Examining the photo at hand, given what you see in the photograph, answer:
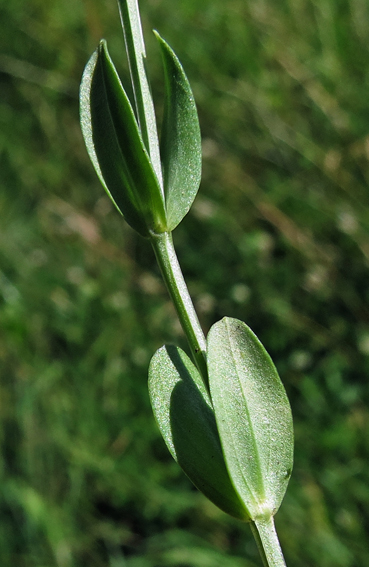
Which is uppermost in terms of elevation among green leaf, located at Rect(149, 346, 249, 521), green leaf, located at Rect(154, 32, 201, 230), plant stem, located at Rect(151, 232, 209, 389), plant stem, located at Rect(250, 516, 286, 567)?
green leaf, located at Rect(154, 32, 201, 230)

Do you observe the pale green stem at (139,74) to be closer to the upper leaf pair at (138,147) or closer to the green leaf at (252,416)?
the upper leaf pair at (138,147)

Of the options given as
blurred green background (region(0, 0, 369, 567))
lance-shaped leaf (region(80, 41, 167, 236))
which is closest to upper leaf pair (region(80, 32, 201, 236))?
lance-shaped leaf (region(80, 41, 167, 236))

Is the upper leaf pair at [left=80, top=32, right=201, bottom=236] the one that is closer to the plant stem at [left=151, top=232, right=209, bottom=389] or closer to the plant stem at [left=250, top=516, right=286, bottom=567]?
the plant stem at [left=151, top=232, right=209, bottom=389]

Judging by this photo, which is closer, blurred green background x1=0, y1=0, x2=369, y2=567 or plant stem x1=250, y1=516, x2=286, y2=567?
plant stem x1=250, y1=516, x2=286, y2=567

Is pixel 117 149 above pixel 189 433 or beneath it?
above

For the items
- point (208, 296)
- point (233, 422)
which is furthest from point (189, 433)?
point (208, 296)

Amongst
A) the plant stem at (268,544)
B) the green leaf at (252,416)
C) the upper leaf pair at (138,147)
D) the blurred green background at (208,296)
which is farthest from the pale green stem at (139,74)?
the blurred green background at (208,296)

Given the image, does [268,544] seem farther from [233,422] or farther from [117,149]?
[117,149]

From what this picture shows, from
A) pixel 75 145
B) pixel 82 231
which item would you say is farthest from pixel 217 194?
pixel 75 145
